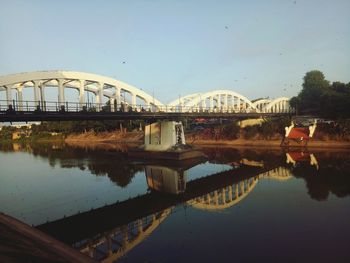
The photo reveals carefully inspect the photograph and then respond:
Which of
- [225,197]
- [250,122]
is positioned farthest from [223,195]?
[250,122]

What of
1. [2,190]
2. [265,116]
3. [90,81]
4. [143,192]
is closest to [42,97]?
[90,81]

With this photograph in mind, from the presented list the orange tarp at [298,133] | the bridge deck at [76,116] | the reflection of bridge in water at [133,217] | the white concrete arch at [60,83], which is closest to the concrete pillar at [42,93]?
the white concrete arch at [60,83]

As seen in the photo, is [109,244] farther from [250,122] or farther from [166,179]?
[250,122]

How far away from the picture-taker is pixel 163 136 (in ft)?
172

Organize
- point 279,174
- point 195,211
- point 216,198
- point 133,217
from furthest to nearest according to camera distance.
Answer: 1. point 279,174
2. point 216,198
3. point 195,211
4. point 133,217

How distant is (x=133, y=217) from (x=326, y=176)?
2133 centimetres

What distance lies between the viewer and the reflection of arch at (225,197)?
75.7 feet

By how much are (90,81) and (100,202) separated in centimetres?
3093

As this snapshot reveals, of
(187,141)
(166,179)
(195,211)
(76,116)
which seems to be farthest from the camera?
(187,141)

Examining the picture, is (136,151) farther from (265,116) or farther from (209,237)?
(265,116)

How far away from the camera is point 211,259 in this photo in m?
13.8

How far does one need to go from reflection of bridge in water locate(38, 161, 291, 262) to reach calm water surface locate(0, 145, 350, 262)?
2.4 inches

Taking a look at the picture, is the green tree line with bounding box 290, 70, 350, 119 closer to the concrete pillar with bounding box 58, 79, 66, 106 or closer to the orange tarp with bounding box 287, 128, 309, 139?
the orange tarp with bounding box 287, 128, 309, 139

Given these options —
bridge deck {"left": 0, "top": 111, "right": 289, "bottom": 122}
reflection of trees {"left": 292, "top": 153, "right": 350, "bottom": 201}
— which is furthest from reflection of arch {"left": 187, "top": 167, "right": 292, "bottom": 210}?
bridge deck {"left": 0, "top": 111, "right": 289, "bottom": 122}
